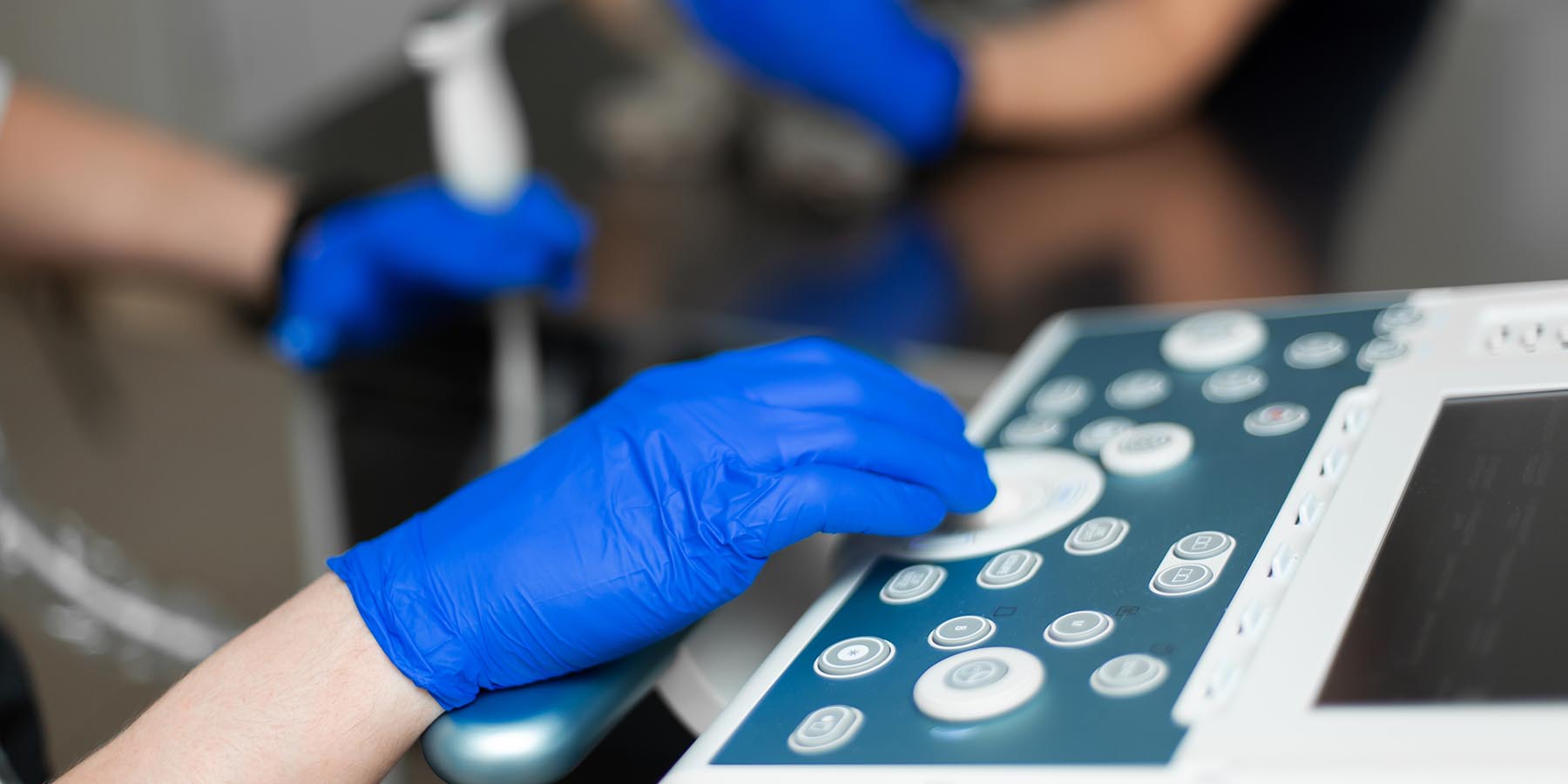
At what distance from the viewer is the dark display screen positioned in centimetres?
44

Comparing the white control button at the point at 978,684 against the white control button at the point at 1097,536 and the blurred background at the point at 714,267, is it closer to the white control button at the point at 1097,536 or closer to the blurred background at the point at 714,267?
the white control button at the point at 1097,536

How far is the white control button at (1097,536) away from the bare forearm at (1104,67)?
775mm

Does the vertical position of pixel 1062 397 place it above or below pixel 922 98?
below

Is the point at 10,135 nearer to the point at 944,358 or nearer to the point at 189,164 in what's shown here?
the point at 189,164

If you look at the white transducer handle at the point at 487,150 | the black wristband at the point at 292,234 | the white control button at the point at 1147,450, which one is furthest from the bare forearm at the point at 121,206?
the white control button at the point at 1147,450

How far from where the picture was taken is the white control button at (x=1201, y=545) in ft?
1.83

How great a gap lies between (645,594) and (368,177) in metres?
1.02

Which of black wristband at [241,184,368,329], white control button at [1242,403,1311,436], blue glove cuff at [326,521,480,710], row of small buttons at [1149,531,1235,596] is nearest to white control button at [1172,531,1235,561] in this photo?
row of small buttons at [1149,531,1235,596]

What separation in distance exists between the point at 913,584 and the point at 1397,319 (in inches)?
12.7

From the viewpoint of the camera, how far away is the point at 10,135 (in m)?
1.34

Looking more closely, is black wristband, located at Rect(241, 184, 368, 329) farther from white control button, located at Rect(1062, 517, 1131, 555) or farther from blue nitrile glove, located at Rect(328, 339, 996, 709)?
white control button, located at Rect(1062, 517, 1131, 555)

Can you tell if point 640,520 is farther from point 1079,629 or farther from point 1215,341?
point 1215,341

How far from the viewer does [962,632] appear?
0.55m

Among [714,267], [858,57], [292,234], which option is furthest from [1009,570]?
[292,234]
